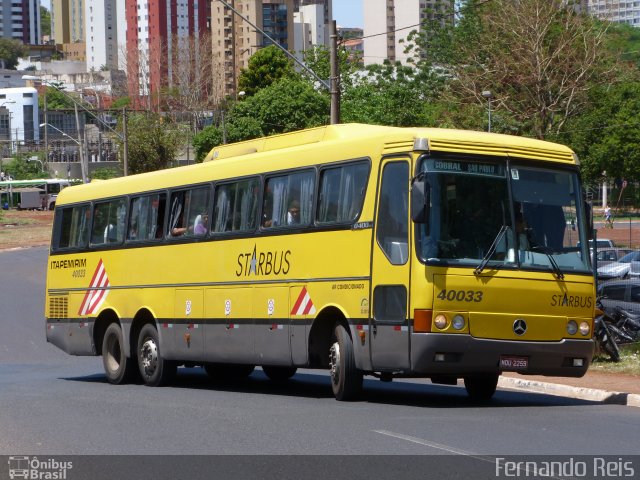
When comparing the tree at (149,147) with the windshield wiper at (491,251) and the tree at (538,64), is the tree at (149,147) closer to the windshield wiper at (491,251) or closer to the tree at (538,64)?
the tree at (538,64)

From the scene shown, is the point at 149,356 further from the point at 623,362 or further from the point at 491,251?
the point at 491,251

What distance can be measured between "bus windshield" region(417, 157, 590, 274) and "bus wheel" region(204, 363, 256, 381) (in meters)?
7.60

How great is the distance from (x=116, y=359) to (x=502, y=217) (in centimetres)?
903

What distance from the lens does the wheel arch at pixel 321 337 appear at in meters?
16.0

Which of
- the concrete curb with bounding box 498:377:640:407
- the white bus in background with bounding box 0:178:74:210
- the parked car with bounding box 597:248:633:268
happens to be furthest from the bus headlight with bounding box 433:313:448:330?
Result: the white bus in background with bounding box 0:178:74:210

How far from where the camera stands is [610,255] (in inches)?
1624

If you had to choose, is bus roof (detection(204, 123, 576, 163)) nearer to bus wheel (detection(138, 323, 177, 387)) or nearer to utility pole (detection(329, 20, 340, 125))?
bus wheel (detection(138, 323, 177, 387))

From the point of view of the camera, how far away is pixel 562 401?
16516mm

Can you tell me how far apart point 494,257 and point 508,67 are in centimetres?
5254

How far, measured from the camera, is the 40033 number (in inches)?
557

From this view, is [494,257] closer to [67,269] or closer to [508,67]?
[67,269]

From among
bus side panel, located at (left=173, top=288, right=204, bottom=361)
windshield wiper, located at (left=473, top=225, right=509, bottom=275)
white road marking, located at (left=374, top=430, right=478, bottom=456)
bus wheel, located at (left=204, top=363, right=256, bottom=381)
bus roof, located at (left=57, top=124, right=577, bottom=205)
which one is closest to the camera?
white road marking, located at (left=374, top=430, right=478, bottom=456)

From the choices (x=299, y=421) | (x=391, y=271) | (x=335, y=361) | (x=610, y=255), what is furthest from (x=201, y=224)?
(x=610, y=255)
